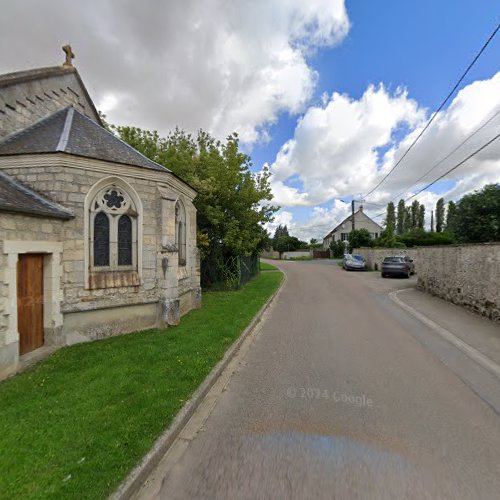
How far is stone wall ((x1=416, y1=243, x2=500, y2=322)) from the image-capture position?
7.97m

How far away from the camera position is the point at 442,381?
4391mm

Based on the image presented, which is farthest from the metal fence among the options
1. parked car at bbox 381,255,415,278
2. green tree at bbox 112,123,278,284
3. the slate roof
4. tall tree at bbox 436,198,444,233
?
tall tree at bbox 436,198,444,233

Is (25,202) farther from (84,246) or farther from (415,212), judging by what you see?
(415,212)

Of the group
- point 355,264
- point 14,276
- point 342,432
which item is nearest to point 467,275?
point 342,432

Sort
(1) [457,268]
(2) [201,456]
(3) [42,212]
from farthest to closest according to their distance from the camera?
(1) [457,268], (3) [42,212], (2) [201,456]

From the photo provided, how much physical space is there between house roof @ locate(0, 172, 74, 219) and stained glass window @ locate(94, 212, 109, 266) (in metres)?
0.68

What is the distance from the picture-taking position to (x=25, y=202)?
5.28 metres

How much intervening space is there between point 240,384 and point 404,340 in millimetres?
4358

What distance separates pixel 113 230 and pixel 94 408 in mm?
4446

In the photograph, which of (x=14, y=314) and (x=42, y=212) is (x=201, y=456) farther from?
(x=42, y=212)

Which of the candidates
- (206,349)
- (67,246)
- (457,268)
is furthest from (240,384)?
(457,268)

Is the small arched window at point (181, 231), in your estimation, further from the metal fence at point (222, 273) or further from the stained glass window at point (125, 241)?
the metal fence at point (222, 273)

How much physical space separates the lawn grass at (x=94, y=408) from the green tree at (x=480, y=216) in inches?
735

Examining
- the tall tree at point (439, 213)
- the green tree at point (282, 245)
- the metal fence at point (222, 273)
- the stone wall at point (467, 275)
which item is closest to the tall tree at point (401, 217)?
the tall tree at point (439, 213)
